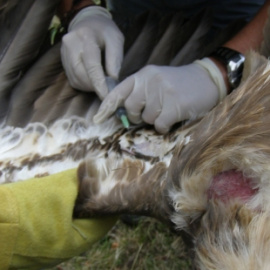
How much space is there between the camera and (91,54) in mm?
1805

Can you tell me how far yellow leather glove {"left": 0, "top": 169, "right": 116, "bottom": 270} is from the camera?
132 cm

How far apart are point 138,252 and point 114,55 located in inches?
38.6

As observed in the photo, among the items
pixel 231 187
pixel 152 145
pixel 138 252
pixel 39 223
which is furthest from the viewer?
pixel 138 252

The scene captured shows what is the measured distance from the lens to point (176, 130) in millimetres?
1728

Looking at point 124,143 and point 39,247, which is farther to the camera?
point 124,143

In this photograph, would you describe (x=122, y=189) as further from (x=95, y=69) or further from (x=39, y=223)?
(x=95, y=69)

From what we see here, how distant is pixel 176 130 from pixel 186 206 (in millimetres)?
517

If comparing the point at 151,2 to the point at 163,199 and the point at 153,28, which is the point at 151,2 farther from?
the point at 163,199

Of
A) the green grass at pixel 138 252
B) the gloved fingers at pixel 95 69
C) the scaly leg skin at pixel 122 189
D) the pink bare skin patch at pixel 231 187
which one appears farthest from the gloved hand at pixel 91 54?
the green grass at pixel 138 252

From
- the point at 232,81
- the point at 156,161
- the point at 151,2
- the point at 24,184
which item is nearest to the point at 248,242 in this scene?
the point at 156,161

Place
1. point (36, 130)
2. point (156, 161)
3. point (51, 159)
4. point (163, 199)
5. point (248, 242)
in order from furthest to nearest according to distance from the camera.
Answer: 1. point (36, 130)
2. point (51, 159)
3. point (156, 161)
4. point (163, 199)
5. point (248, 242)

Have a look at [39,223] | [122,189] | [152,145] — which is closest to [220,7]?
[152,145]

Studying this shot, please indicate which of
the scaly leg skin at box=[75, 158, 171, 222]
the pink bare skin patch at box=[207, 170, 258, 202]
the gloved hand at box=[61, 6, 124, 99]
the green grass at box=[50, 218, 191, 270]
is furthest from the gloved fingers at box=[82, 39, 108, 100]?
the green grass at box=[50, 218, 191, 270]

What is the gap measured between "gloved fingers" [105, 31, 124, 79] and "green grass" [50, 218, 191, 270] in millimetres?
871
